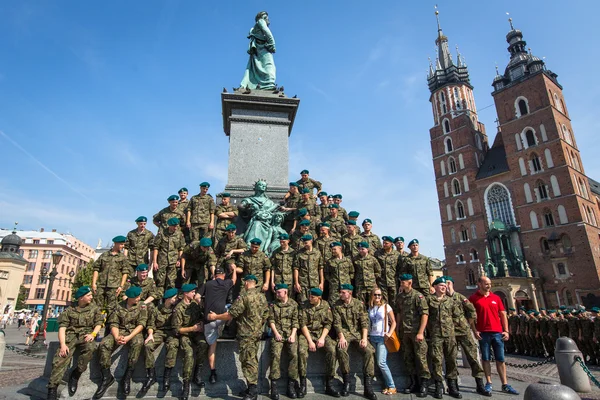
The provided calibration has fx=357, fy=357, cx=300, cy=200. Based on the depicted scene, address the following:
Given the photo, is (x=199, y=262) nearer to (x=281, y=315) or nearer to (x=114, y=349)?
(x=114, y=349)

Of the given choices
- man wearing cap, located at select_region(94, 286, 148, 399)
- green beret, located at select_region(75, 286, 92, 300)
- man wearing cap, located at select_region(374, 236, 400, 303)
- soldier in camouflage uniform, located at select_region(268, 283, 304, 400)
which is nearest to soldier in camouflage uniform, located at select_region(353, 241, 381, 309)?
man wearing cap, located at select_region(374, 236, 400, 303)

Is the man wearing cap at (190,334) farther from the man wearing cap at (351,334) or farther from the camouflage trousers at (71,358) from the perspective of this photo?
the man wearing cap at (351,334)

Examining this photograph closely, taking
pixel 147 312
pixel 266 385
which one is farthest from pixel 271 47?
pixel 266 385

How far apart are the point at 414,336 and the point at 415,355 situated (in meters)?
0.29

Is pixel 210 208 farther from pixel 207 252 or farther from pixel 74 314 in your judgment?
pixel 74 314

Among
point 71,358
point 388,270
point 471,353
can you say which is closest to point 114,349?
point 71,358

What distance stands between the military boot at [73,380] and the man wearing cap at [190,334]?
1.46 meters

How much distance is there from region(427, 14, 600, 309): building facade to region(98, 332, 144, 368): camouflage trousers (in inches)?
1788

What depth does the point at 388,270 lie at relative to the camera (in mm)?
7426

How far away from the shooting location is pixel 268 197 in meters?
9.59

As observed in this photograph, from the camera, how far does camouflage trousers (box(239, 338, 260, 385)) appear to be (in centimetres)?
512

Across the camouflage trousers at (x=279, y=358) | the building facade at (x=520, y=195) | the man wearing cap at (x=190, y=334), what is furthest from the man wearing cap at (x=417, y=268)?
the building facade at (x=520, y=195)

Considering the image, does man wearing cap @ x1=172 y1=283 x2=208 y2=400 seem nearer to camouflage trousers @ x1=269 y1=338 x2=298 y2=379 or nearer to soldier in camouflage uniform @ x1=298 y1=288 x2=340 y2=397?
camouflage trousers @ x1=269 y1=338 x2=298 y2=379

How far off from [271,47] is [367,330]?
32.6 feet
